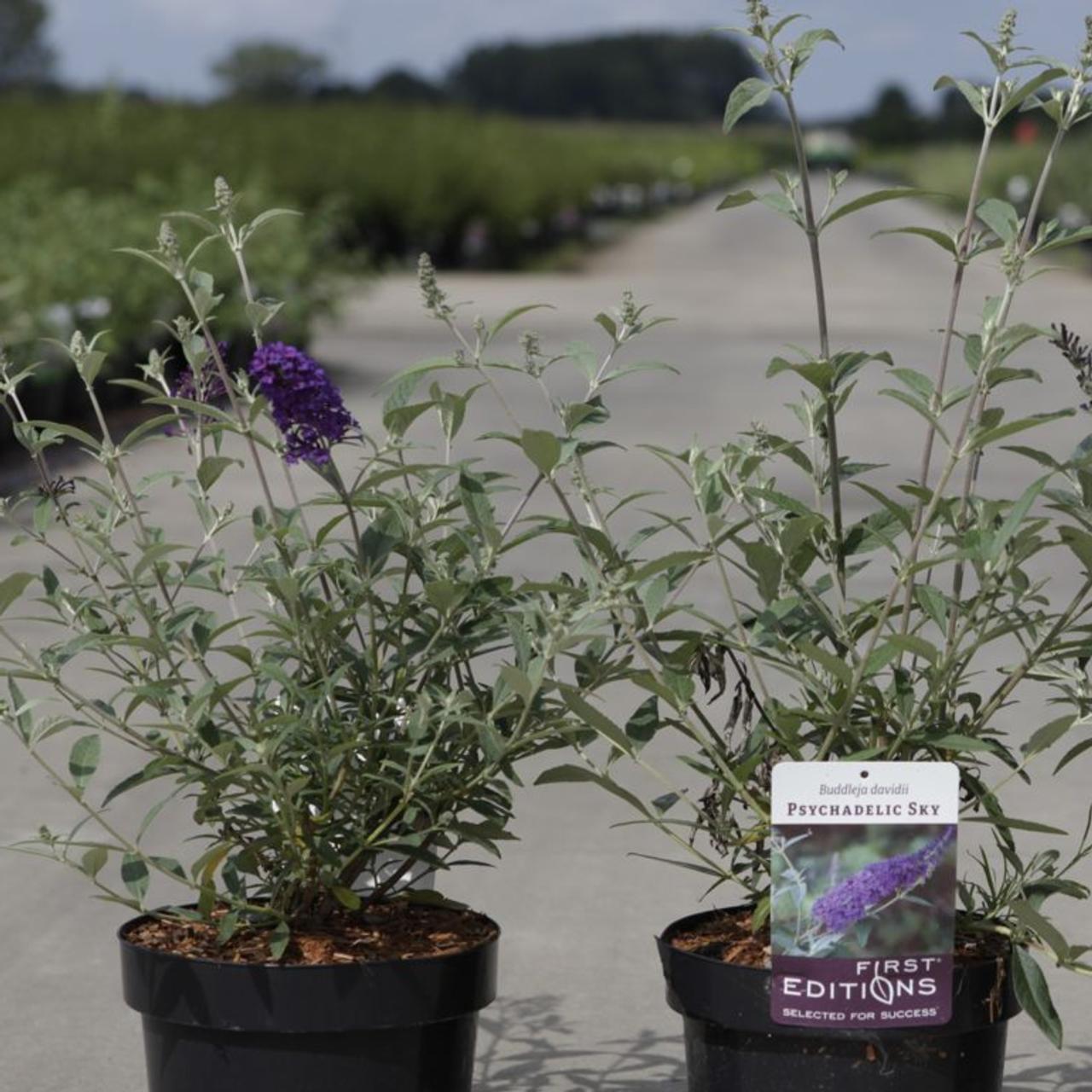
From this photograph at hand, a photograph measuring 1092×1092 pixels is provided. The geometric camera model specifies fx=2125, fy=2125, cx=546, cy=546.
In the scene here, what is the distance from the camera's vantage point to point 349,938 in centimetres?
257

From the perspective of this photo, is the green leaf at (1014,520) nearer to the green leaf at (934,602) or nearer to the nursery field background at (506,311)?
the green leaf at (934,602)

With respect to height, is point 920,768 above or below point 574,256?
above

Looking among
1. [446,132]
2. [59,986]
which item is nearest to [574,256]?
[446,132]

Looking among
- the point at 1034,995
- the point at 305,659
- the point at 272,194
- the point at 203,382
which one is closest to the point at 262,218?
the point at 203,382

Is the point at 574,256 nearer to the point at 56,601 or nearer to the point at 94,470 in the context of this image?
the point at 94,470

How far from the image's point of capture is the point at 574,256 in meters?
27.9

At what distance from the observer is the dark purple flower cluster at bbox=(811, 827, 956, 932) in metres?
2.28

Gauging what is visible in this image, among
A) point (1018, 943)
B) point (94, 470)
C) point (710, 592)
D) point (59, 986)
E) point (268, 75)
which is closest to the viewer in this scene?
point (1018, 943)

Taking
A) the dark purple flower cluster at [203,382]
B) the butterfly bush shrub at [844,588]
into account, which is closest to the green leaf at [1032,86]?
the butterfly bush shrub at [844,588]

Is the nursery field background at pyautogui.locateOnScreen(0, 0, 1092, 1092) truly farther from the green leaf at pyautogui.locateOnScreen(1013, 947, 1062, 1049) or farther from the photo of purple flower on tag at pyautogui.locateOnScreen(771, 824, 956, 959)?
the green leaf at pyautogui.locateOnScreen(1013, 947, 1062, 1049)

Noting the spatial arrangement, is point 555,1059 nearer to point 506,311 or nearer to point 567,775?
point 567,775

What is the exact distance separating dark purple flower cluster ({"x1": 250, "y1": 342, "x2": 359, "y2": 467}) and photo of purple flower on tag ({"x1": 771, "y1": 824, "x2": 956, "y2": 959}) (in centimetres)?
66

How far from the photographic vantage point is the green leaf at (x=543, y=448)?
229 centimetres

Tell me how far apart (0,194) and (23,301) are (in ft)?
17.4
